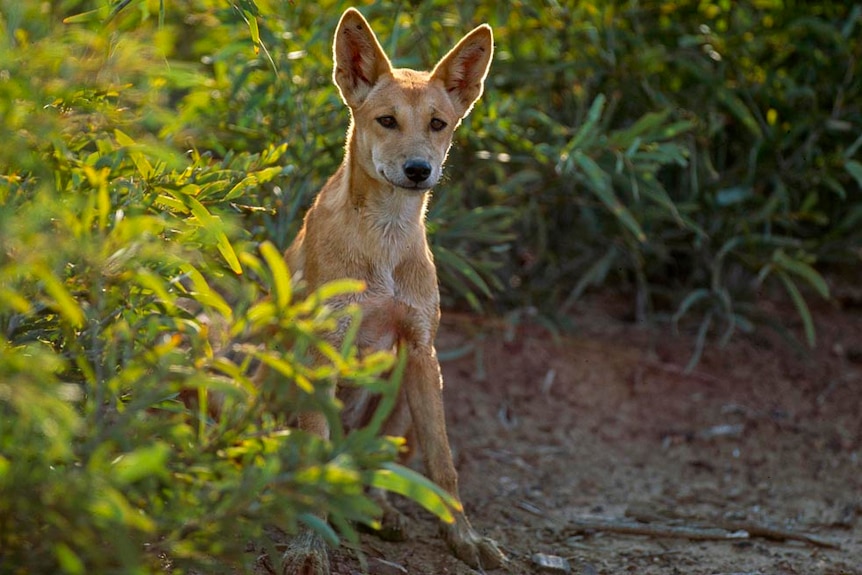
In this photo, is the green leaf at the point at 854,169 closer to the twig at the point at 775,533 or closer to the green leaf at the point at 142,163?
the twig at the point at 775,533

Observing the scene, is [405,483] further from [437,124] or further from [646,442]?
[646,442]

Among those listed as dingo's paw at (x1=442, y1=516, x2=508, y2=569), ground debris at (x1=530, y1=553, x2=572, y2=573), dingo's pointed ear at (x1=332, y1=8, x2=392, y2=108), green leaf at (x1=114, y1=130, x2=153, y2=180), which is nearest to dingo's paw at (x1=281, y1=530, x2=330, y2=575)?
dingo's paw at (x1=442, y1=516, x2=508, y2=569)

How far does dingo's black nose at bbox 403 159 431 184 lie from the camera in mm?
4430

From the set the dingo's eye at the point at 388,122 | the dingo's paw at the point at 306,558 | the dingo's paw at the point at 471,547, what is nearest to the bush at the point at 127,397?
the dingo's paw at the point at 306,558

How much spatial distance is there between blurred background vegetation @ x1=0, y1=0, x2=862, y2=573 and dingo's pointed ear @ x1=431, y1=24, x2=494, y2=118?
2.63 feet

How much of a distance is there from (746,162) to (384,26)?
7.82ft

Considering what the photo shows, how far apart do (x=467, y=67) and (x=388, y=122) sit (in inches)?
20.2

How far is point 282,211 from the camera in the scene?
17.6 feet

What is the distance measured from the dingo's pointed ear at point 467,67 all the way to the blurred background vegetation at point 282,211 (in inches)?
31.6

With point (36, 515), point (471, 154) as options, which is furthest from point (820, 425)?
point (36, 515)

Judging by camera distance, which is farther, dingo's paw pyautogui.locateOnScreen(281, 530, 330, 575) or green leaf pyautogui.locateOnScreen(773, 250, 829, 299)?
green leaf pyautogui.locateOnScreen(773, 250, 829, 299)

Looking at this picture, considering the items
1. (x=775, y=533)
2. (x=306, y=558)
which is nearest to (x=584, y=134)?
(x=775, y=533)

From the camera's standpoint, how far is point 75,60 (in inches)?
126

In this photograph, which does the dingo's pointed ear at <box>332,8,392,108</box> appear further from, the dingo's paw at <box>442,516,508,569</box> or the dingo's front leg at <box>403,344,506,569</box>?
the dingo's paw at <box>442,516,508,569</box>
